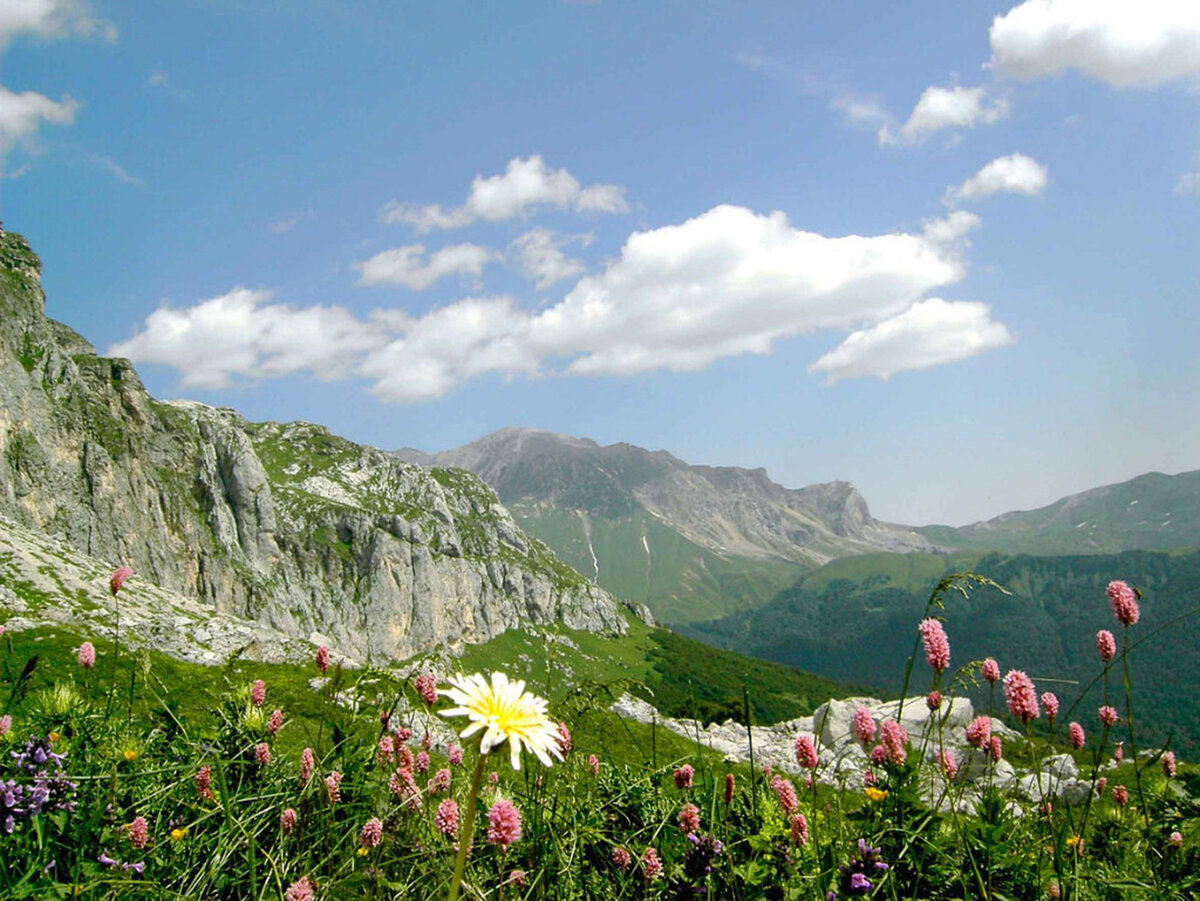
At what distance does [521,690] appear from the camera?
7.92 ft

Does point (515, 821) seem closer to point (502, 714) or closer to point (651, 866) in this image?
point (502, 714)

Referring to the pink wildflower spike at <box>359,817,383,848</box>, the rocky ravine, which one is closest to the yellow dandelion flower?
the pink wildflower spike at <box>359,817,383,848</box>

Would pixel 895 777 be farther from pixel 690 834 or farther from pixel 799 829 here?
pixel 690 834

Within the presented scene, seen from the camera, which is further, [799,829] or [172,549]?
[172,549]

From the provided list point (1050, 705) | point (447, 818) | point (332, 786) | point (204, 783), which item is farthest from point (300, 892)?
point (1050, 705)

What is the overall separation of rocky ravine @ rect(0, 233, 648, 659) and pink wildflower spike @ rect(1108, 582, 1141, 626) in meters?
74.8

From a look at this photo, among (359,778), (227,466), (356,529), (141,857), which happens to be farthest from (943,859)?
(356,529)

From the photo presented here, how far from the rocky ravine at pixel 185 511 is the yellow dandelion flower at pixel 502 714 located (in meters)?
75.6

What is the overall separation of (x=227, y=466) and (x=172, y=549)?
88.5 ft

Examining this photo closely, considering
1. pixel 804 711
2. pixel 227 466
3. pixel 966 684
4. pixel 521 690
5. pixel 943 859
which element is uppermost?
pixel 227 466

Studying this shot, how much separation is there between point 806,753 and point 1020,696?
135 cm

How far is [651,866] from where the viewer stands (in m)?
3.51

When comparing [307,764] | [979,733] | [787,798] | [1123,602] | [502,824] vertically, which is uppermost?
[1123,602]

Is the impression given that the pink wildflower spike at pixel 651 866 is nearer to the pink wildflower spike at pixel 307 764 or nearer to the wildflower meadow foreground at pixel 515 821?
the wildflower meadow foreground at pixel 515 821
